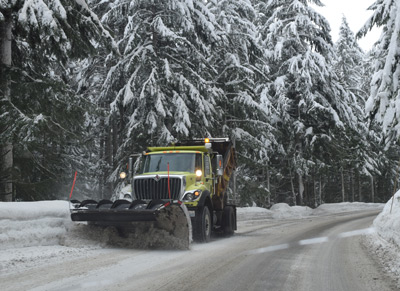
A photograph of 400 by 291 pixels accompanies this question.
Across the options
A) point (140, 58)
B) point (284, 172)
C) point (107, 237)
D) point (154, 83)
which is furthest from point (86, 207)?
point (284, 172)

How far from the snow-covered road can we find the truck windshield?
2174 mm

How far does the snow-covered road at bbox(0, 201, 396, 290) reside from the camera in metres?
5.58

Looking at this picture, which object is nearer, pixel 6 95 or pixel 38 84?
pixel 6 95

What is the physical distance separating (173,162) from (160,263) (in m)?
4.32

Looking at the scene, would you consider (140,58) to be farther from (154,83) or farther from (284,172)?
(284,172)

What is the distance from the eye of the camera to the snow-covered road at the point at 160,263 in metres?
5.58

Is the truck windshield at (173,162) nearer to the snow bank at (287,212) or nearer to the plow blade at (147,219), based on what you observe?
the plow blade at (147,219)

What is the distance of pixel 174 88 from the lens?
1911 cm

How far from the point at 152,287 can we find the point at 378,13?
10217 millimetres

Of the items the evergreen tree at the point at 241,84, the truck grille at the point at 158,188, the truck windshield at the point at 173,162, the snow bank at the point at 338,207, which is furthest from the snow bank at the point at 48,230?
the snow bank at the point at 338,207

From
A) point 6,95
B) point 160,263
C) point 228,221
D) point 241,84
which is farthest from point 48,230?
point 241,84

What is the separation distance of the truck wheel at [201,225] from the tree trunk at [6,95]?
5.09 metres

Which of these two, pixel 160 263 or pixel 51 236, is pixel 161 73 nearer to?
pixel 51 236

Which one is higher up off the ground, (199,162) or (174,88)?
(174,88)
